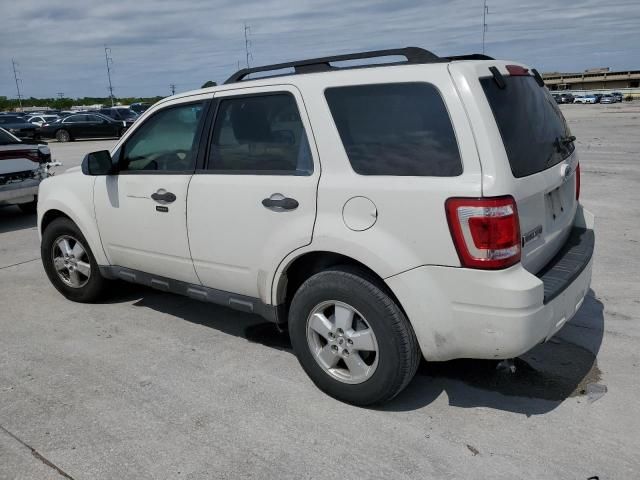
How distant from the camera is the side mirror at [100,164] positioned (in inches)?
172

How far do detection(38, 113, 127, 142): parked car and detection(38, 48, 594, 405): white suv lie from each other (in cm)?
2628

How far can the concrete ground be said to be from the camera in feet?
9.31

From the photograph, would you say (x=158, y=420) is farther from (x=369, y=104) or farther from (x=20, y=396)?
(x=369, y=104)

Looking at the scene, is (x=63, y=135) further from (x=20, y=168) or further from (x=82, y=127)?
(x=20, y=168)

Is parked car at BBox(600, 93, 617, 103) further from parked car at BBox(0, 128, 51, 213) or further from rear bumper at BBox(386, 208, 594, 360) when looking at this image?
rear bumper at BBox(386, 208, 594, 360)

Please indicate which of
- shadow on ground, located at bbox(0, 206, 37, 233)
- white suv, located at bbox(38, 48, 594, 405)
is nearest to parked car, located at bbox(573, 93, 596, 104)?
shadow on ground, located at bbox(0, 206, 37, 233)

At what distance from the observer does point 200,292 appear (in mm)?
4074

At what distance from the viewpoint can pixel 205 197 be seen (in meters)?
3.79

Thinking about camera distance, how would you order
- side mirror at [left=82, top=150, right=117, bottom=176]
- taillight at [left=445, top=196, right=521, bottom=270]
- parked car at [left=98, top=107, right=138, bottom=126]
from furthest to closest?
1. parked car at [left=98, top=107, right=138, bottom=126]
2. side mirror at [left=82, top=150, right=117, bottom=176]
3. taillight at [left=445, top=196, right=521, bottom=270]

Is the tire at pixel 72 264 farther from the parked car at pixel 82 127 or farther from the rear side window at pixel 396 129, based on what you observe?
the parked car at pixel 82 127

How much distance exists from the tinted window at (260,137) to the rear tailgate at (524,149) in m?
1.00

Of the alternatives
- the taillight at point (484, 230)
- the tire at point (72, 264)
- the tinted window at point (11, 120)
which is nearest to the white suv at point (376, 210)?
the taillight at point (484, 230)

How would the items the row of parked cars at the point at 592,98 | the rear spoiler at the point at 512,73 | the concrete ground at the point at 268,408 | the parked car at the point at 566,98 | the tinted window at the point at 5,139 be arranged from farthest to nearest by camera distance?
the parked car at the point at 566,98 < the row of parked cars at the point at 592,98 < the tinted window at the point at 5,139 < the rear spoiler at the point at 512,73 < the concrete ground at the point at 268,408

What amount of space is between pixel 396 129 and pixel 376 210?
0.44 metres
